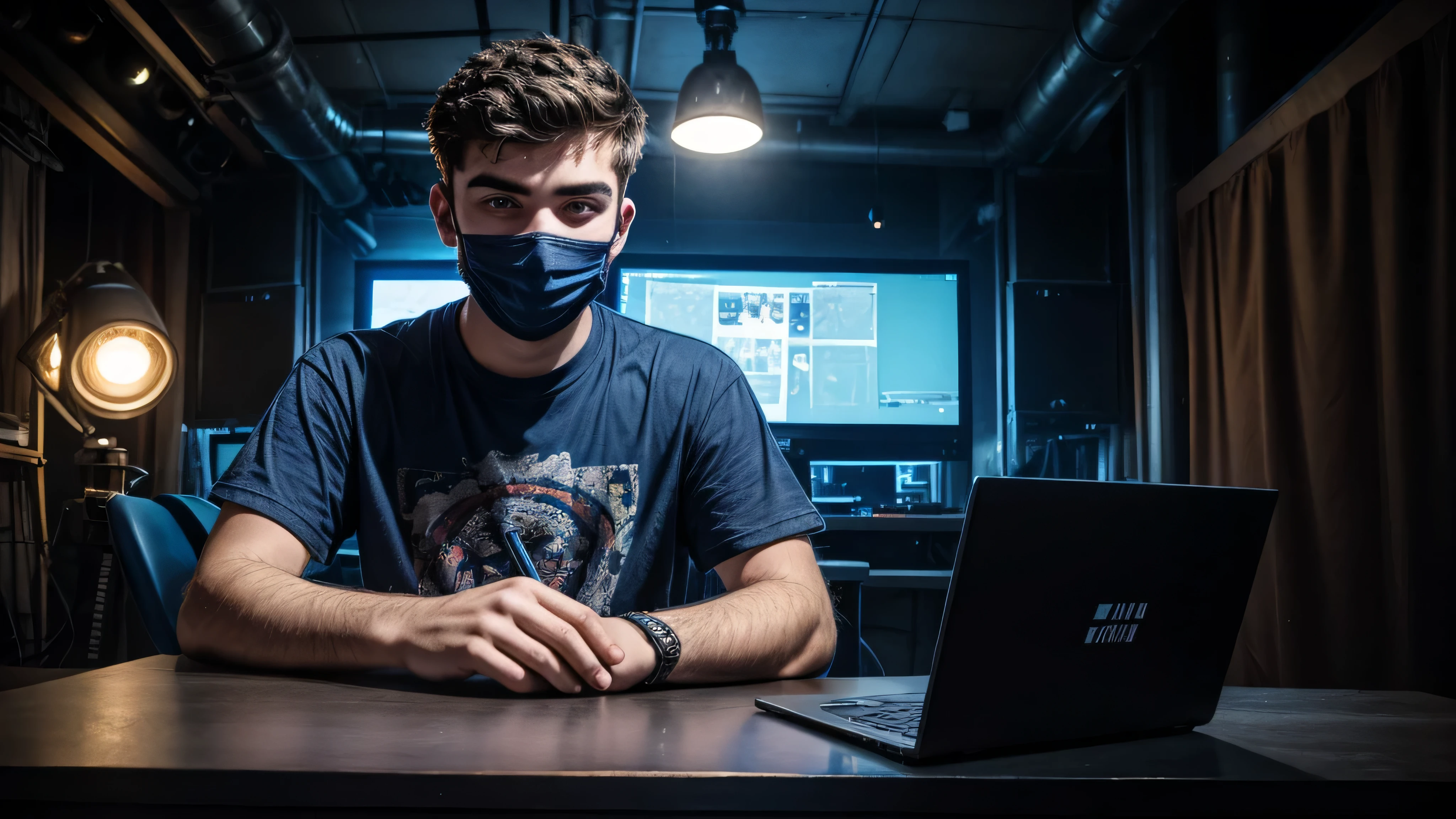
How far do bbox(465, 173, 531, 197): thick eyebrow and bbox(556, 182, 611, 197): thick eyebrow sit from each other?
38mm

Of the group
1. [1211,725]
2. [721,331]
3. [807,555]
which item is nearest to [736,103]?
[721,331]

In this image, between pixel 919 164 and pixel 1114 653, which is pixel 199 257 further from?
pixel 1114 653

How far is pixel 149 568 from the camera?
1.12 m

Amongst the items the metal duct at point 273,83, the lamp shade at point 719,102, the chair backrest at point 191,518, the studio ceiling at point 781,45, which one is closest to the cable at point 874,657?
the chair backrest at point 191,518

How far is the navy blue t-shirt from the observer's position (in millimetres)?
1072

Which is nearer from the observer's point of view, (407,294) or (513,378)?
(513,378)

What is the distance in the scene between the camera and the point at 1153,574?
0.52 meters

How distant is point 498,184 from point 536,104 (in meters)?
0.10

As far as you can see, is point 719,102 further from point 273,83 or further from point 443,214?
point 443,214

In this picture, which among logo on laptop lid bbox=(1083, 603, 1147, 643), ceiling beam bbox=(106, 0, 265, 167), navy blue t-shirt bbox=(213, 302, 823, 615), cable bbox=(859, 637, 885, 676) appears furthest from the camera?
ceiling beam bbox=(106, 0, 265, 167)

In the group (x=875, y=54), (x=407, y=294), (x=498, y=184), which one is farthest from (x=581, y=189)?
(x=875, y=54)

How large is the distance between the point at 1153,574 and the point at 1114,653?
5 cm

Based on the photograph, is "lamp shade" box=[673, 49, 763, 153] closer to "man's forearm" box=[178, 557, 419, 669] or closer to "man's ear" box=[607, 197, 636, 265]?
"man's ear" box=[607, 197, 636, 265]

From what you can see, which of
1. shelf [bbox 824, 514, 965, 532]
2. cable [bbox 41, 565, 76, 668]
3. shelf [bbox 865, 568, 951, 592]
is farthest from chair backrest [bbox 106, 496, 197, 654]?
cable [bbox 41, 565, 76, 668]
